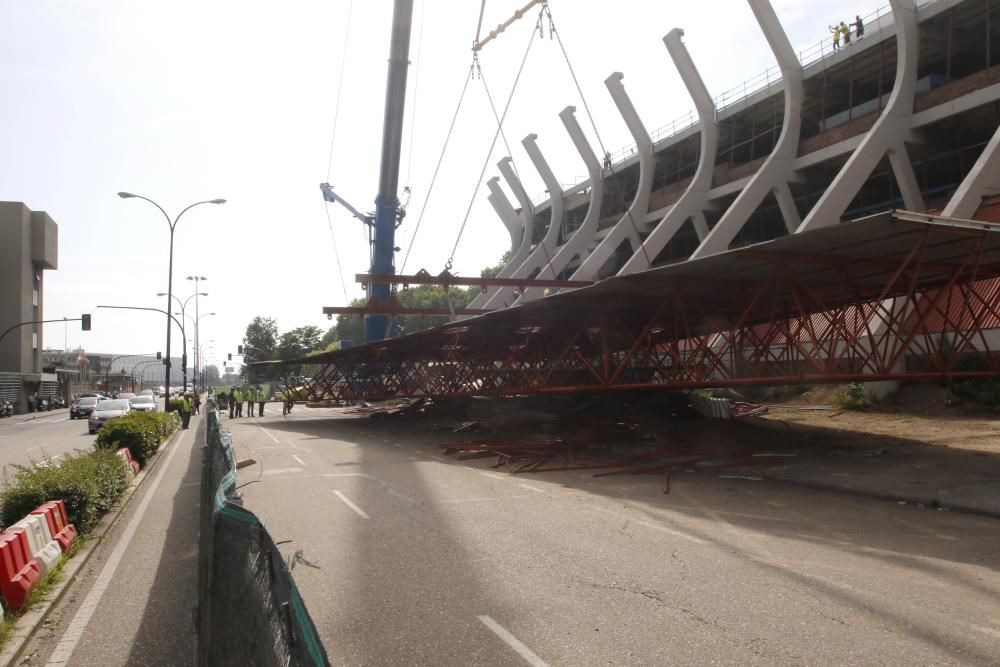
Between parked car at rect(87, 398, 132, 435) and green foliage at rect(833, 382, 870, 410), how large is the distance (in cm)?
2966

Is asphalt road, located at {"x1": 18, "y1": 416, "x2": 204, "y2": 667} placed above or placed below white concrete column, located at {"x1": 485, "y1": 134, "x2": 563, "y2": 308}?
below

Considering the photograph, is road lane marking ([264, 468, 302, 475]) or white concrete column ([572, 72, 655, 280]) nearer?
road lane marking ([264, 468, 302, 475])

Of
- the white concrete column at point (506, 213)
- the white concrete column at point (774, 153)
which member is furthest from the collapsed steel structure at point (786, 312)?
the white concrete column at point (506, 213)

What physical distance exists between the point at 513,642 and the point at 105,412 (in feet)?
101

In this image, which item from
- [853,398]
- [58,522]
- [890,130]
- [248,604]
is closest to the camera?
[248,604]

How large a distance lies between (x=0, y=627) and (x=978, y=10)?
35278 millimetres

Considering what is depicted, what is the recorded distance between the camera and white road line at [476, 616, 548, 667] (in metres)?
4.82

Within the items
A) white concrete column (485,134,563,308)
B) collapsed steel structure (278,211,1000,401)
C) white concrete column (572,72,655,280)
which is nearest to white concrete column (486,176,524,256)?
white concrete column (485,134,563,308)

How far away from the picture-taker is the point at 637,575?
6.93m

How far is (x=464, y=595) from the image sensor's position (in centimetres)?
636

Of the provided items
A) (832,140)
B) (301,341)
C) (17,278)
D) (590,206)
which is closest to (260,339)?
(301,341)

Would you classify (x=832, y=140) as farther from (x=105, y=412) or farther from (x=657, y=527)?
(x=105, y=412)

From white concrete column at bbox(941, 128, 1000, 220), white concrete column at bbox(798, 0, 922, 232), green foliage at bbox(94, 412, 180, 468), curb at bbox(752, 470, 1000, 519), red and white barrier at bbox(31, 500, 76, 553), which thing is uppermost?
white concrete column at bbox(798, 0, 922, 232)

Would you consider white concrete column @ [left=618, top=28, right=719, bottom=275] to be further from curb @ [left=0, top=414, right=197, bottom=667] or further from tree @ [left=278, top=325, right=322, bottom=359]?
tree @ [left=278, top=325, right=322, bottom=359]
